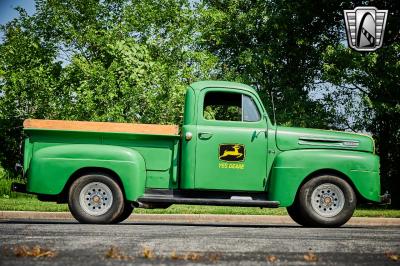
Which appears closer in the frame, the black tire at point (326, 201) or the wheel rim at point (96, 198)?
the wheel rim at point (96, 198)

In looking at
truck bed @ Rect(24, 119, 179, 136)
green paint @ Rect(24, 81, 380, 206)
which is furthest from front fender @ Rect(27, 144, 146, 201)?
truck bed @ Rect(24, 119, 179, 136)

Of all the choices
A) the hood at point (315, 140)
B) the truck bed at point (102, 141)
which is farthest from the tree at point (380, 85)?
the truck bed at point (102, 141)

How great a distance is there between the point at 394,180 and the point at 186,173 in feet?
58.1

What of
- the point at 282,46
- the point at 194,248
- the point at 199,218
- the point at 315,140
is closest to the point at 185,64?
the point at 282,46

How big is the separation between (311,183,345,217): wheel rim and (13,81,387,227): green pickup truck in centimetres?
2

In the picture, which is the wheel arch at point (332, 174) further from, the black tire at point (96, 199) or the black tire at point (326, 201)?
the black tire at point (96, 199)

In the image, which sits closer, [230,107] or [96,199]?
[96,199]

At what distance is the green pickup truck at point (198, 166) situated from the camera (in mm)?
8930

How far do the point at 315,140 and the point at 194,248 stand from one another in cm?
427

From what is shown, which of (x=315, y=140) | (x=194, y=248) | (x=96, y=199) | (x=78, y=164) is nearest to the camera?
(x=194, y=248)

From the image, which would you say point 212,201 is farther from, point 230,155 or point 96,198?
point 96,198

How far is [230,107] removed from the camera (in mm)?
9805

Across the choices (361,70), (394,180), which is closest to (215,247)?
(361,70)

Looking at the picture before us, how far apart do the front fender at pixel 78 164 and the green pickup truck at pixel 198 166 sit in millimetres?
15
